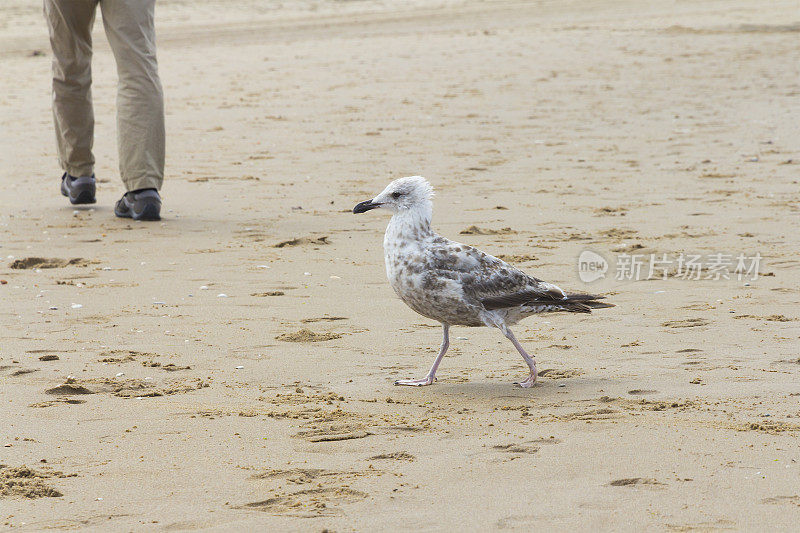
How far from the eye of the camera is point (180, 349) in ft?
16.1

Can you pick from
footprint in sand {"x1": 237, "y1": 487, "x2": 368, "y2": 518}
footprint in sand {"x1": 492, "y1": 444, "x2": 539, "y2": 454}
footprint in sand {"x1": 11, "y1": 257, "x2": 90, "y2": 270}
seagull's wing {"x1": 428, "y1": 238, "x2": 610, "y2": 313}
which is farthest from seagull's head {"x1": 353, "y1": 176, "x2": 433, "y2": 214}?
footprint in sand {"x1": 11, "y1": 257, "x2": 90, "y2": 270}

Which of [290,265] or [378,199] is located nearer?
[378,199]

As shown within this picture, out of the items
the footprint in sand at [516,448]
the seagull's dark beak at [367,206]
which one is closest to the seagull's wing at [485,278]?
the seagull's dark beak at [367,206]

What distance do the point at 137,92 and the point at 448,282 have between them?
12.2 feet

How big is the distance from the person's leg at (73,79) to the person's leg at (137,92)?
212mm

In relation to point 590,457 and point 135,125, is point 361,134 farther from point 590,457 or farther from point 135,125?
point 590,457

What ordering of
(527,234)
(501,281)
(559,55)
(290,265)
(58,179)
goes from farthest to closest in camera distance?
(559,55), (58,179), (527,234), (290,265), (501,281)

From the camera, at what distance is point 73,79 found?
7648 millimetres

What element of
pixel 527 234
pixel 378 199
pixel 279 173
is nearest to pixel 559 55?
pixel 279 173

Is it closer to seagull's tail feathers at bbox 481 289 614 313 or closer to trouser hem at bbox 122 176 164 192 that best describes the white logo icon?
seagull's tail feathers at bbox 481 289 614 313

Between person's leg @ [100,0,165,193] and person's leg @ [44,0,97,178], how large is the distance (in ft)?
0.69

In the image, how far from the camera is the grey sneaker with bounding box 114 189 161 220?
754cm

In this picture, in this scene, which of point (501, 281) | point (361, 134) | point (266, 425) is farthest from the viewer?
point (361, 134)

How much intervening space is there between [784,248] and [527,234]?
1.56 m
